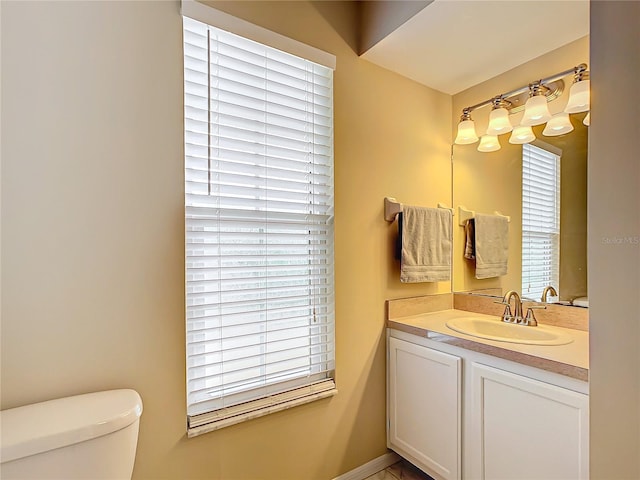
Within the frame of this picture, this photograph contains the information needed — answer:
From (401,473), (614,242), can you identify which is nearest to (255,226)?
(614,242)

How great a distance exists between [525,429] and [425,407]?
1.49 ft

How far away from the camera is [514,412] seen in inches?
49.6

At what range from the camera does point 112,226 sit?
1118mm

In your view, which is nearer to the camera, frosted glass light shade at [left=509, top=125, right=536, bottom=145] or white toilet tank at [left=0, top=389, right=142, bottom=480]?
white toilet tank at [left=0, top=389, right=142, bottom=480]

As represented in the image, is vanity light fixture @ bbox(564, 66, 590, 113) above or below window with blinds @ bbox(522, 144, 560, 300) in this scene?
above

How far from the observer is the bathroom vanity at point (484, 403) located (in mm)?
1128

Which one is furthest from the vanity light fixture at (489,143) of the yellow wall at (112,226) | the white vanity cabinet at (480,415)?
the white vanity cabinet at (480,415)

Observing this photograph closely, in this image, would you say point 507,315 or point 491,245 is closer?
point 507,315

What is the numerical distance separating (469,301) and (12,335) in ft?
6.83

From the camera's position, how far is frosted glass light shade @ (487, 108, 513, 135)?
1799mm

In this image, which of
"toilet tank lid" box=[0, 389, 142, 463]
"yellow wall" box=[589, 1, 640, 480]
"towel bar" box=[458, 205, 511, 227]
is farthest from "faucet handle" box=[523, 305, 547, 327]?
"toilet tank lid" box=[0, 389, 142, 463]

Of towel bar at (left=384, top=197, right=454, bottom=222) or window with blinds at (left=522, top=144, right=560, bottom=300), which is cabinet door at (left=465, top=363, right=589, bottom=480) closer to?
window with blinds at (left=522, top=144, right=560, bottom=300)

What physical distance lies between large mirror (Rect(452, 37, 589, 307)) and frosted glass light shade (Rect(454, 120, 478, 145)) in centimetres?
9

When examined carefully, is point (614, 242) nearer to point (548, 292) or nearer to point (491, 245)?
point (548, 292)
